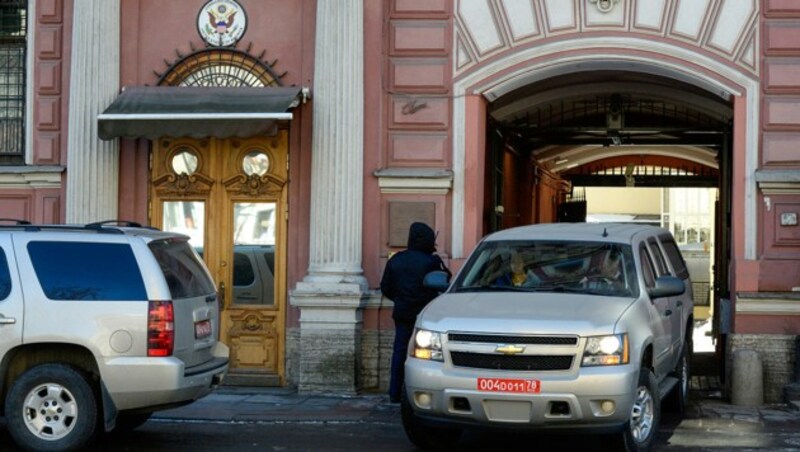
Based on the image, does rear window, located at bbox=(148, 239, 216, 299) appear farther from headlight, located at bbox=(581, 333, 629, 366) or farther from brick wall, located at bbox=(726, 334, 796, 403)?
brick wall, located at bbox=(726, 334, 796, 403)

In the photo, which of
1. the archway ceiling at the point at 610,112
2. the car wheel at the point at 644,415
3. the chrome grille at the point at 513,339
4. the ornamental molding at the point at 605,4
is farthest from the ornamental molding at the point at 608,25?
the chrome grille at the point at 513,339

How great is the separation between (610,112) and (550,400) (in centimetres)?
928

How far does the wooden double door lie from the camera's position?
15.1m

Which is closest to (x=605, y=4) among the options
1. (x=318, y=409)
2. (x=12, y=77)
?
(x=318, y=409)

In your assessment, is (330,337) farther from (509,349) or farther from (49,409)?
(509,349)

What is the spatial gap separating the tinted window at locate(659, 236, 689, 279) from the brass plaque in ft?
9.22

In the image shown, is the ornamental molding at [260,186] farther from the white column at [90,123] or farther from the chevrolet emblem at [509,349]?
the chevrolet emblem at [509,349]

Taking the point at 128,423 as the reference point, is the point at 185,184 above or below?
above

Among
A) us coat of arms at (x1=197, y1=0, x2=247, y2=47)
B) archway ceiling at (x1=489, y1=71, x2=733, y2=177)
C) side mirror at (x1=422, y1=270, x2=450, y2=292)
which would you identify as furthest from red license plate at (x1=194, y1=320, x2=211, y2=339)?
archway ceiling at (x1=489, y1=71, x2=733, y2=177)

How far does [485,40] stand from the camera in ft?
48.3

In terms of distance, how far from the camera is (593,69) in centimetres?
1505

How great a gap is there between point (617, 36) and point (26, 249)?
725 cm

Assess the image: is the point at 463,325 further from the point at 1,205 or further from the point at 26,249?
the point at 1,205

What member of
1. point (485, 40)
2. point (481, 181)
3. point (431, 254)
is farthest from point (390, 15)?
point (431, 254)
